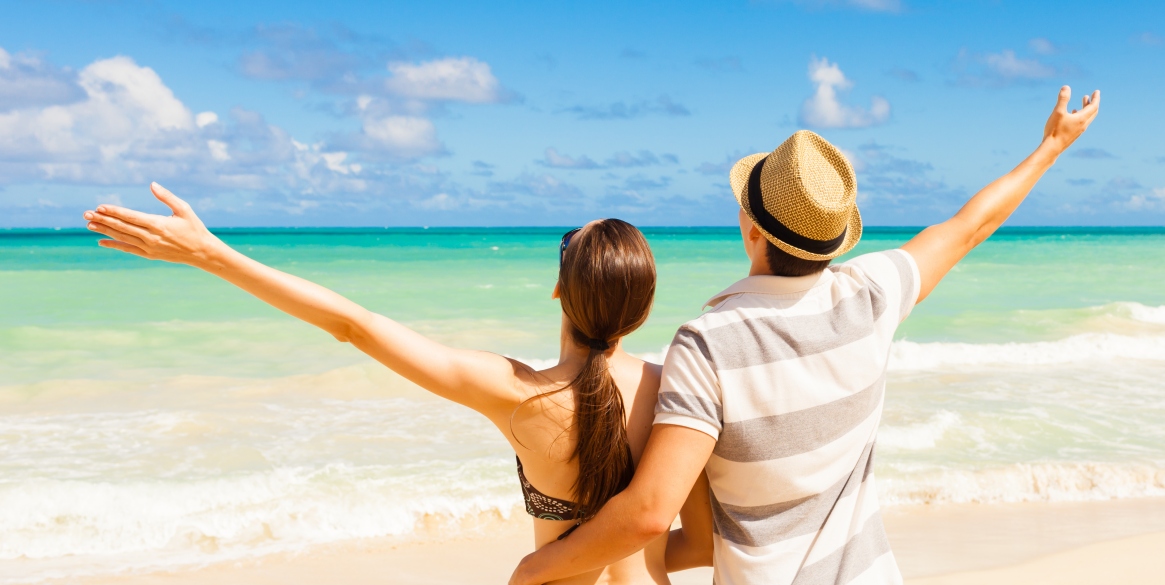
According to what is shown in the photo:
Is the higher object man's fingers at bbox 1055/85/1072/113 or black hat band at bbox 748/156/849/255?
man's fingers at bbox 1055/85/1072/113

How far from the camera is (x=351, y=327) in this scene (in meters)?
1.69

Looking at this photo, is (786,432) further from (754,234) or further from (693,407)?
(754,234)

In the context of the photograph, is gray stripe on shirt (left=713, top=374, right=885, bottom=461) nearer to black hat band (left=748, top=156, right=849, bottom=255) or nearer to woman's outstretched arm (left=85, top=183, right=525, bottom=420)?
black hat band (left=748, top=156, right=849, bottom=255)

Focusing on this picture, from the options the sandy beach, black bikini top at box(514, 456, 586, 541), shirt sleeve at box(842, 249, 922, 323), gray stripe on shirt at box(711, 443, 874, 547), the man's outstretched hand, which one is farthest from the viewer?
the sandy beach

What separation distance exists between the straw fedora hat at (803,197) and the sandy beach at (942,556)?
2.92 metres

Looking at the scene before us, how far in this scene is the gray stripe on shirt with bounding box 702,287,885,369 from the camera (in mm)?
1596

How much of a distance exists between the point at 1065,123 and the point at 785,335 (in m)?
1.33

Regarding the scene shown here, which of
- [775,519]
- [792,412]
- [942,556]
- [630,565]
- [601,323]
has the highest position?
[601,323]

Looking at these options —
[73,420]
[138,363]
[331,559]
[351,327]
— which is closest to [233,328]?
[138,363]

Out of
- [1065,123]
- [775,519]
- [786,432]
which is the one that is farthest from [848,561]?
[1065,123]

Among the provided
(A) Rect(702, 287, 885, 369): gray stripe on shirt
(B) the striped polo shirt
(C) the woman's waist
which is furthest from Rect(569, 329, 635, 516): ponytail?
(A) Rect(702, 287, 885, 369): gray stripe on shirt

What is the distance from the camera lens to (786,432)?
1667mm

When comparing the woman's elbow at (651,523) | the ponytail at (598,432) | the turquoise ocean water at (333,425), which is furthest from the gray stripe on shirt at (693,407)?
the turquoise ocean water at (333,425)

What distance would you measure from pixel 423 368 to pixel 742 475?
67cm
